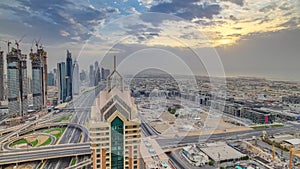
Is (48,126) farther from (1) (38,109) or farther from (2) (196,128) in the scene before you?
(2) (196,128)

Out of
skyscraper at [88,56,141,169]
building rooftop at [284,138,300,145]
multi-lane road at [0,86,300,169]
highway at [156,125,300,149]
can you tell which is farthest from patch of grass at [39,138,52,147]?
building rooftop at [284,138,300,145]

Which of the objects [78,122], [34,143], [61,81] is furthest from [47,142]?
[61,81]

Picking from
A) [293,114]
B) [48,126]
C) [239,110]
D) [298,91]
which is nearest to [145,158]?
[48,126]

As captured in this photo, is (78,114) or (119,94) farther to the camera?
(78,114)

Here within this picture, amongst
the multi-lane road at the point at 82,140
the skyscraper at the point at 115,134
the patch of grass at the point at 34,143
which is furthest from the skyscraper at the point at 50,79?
the skyscraper at the point at 115,134

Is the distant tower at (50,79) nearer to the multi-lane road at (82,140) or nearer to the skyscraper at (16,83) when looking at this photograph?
the skyscraper at (16,83)

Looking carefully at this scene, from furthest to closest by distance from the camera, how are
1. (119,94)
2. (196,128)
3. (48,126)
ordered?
(48,126) < (196,128) < (119,94)
